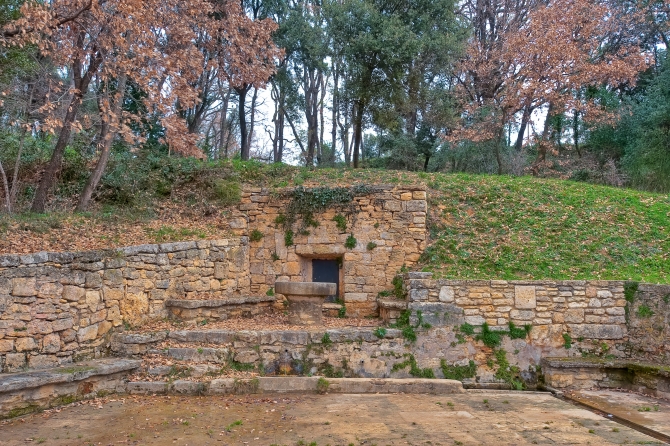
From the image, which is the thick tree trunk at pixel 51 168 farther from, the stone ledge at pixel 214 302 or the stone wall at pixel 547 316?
the stone wall at pixel 547 316

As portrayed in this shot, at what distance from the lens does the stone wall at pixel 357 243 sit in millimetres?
10242

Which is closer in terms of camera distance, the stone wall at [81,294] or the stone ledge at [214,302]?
the stone wall at [81,294]

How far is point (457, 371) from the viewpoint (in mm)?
8188

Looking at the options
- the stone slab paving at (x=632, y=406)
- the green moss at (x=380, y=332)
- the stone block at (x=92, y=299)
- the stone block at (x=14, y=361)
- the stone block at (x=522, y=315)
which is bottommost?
the stone slab paving at (x=632, y=406)

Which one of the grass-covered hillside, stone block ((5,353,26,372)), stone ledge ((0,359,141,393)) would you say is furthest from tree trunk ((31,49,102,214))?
stone ledge ((0,359,141,393))

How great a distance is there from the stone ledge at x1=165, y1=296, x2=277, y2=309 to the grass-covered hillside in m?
1.25

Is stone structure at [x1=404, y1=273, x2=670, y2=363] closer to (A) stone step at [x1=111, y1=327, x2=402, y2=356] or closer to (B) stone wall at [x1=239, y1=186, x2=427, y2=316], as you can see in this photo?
(A) stone step at [x1=111, y1=327, x2=402, y2=356]

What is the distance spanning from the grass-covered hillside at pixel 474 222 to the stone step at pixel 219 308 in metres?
1.34

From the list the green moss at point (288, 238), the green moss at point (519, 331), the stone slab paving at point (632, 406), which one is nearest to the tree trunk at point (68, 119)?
the green moss at point (288, 238)

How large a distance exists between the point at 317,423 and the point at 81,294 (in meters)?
3.92

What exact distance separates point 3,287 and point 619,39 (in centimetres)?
2285

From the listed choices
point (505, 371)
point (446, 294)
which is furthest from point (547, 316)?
point (446, 294)

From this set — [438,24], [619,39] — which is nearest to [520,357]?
[438,24]

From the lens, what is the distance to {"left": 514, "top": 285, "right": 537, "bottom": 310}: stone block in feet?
27.8
